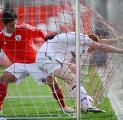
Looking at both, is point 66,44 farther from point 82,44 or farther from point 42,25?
Result: point 42,25

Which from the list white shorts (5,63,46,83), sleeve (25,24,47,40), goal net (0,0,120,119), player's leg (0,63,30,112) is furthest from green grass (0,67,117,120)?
sleeve (25,24,47,40)

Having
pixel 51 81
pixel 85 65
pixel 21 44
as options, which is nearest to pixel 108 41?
pixel 85 65

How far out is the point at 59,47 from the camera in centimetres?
1088

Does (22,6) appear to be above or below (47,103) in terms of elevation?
above

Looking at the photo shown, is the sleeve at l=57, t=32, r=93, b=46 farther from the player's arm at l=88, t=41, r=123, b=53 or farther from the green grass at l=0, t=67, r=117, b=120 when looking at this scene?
the green grass at l=0, t=67, r=117, b=120

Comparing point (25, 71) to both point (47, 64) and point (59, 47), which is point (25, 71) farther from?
point (59, 47)

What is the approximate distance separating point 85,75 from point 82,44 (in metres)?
0.74

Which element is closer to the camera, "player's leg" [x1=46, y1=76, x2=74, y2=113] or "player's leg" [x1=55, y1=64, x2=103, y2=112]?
"player's leg" [x1=55, y1=64, x2=103, y2=112]

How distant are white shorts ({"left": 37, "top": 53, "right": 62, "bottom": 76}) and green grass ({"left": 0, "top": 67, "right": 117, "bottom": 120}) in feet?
1.85

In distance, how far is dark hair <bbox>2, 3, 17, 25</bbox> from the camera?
35.0 ft

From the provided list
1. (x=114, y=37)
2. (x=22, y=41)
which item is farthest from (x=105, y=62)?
(x=22, y=41)

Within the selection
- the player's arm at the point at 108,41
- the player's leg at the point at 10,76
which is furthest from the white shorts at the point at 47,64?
the player's arm at the point at 108,41

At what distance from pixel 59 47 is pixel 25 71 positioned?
2.07 feet

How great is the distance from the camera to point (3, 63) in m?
12.5
